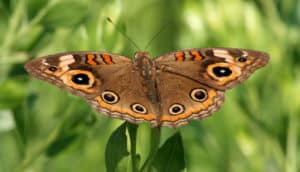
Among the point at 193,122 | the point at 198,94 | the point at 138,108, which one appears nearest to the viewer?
the point at 138,108

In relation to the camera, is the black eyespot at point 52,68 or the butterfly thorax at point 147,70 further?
the butterfly thorax at point 147,70

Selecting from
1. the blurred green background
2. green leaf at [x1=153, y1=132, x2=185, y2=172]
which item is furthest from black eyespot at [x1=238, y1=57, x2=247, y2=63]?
green leaf at [x1=153, y1=132, x2=185, y2=172]

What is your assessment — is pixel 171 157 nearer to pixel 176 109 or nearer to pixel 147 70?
pixel 176 109

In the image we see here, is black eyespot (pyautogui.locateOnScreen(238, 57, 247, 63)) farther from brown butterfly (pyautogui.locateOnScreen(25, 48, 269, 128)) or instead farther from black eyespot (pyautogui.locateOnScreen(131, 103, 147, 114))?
black eyespot (pyautogui.locateOnScreen(131, 103, 147, 114))

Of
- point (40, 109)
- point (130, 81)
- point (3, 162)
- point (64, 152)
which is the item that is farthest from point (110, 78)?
point (3, 162)

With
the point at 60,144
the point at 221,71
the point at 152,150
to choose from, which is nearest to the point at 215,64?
the point at 221,71

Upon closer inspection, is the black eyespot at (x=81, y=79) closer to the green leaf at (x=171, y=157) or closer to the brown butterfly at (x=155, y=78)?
the brown butterfly at (x=155, y=78)

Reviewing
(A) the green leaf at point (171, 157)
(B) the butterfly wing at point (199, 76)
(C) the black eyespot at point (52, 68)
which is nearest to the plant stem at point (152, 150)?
(A) the green leaf at point (171, 157)

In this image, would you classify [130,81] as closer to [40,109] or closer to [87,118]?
[87,118]
